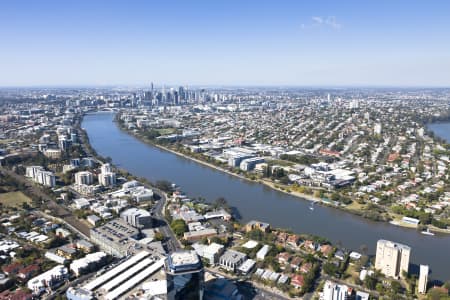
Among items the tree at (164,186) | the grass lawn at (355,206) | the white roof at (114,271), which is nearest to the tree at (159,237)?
the white roof at (114,271)

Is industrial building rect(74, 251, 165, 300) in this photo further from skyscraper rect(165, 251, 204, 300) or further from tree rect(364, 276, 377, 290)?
tree rect(364, 276, 377, 290)

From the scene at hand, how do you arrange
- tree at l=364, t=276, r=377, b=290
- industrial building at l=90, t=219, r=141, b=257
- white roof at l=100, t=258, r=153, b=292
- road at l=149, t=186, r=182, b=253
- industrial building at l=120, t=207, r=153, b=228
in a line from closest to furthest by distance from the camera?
1. white roof at l=100, t=258, r=153, b=292
2. tree at l=364, t=276, r=377, b=290
3. industrial building at l=90, t=219, r=141, b=257
4. road at l=149, t=186, r=182, b=253
5. industrial building at l=120, t=207, r=153, b=228

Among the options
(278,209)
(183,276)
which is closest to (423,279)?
(183,276)

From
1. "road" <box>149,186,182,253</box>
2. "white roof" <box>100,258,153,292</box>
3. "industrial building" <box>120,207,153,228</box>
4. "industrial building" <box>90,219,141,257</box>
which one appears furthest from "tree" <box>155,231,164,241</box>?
"white roof" <box>100,258,153,292</box>

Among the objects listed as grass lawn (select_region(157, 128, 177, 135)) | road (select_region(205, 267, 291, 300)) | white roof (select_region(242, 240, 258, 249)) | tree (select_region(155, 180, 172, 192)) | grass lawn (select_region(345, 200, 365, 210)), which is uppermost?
grass lawn (select_region(157, 128, 177, 135))

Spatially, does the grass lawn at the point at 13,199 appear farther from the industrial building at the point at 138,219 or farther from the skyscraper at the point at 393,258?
the skyscraper at the point at 393,258

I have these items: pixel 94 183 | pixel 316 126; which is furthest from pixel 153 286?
pixel 316 126

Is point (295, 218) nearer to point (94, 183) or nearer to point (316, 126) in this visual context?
point (94, 183)
